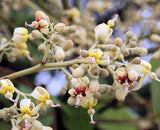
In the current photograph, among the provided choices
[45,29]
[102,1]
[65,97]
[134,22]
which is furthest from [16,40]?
[102,1]

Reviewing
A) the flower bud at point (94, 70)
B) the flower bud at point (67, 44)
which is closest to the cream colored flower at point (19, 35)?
the flower bud at point (67, 44)

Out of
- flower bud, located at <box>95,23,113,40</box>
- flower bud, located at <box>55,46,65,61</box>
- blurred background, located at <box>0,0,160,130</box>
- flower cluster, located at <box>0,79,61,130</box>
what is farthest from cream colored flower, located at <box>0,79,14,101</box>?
blurred background, located at <box>0,0,160,130</box>

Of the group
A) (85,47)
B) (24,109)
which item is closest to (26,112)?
(24,109)

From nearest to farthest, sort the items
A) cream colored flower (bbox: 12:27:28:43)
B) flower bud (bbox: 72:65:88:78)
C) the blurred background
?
1. flower bud (bbox: 72:65:88:78)
2. cream colored flower (bbox: 12:27:28:43)
3. the blurred background

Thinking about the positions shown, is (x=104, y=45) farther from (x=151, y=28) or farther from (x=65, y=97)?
(x=151, y=28)

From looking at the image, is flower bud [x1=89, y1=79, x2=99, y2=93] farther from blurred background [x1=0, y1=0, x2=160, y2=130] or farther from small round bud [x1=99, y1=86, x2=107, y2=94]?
blurred background [x1=0, y1=0, x2=160, y2=130]

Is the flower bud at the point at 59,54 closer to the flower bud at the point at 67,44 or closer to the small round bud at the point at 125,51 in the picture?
the flower bud at the point at 67,44
